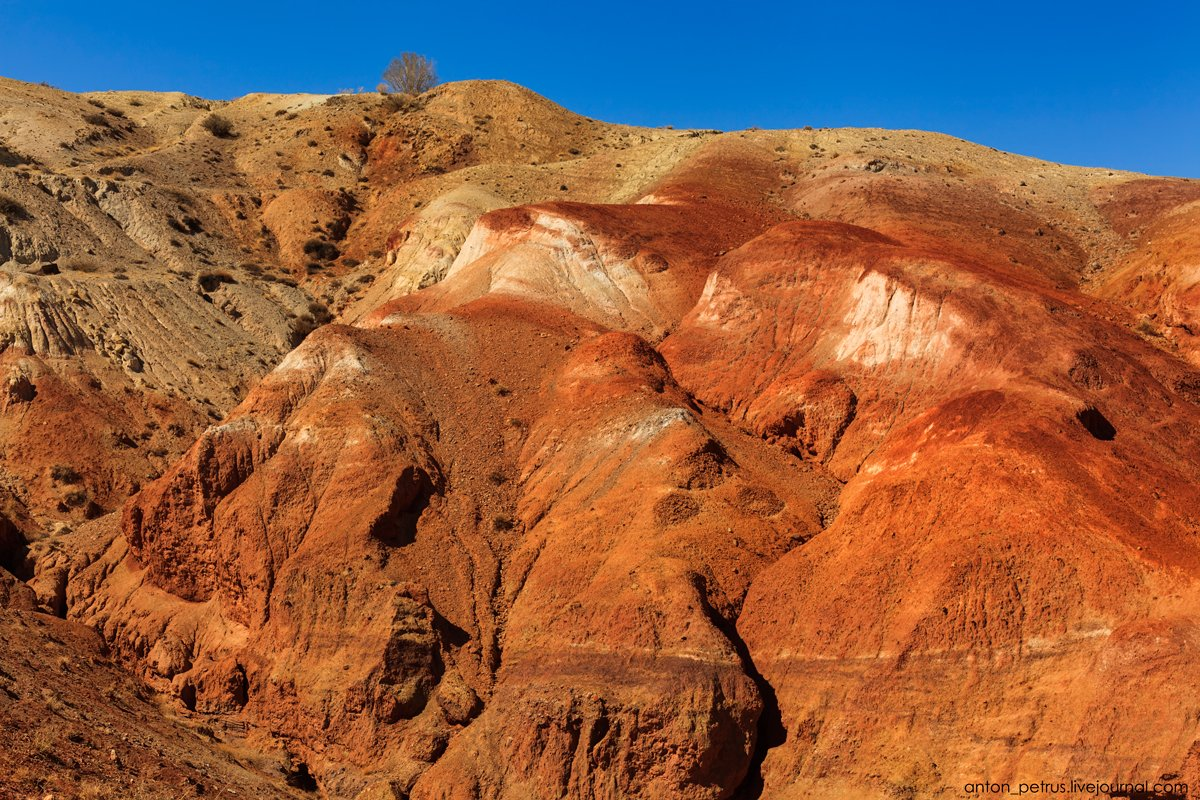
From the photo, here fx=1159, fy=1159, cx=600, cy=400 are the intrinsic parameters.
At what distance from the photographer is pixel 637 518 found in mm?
28156

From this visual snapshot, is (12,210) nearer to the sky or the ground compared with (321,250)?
nearer to the ground

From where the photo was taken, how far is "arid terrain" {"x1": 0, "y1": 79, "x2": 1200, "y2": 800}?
23.2 meters

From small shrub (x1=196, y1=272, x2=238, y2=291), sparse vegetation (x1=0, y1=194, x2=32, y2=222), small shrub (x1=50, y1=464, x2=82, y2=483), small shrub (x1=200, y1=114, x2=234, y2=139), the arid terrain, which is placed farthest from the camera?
small shrub (x1=200, y1=114, x2=234, y2=139)

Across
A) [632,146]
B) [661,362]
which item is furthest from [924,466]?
[632,146]

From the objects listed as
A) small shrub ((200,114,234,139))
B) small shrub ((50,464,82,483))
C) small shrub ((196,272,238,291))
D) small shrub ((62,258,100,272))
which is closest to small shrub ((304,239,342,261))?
small shrub ((196,272,238,291))

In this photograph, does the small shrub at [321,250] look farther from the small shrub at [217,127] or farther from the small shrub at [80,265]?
the small shrub at [217,127]

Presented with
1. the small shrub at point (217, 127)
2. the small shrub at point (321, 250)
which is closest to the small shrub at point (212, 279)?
the small shrub at point (321, 250)

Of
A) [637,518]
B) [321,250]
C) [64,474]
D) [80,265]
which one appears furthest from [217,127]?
[637,518]

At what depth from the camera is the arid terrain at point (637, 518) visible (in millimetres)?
23156

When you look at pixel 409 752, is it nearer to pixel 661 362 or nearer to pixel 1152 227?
pixel 661 362

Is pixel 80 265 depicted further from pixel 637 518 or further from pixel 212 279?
pixel 637 518

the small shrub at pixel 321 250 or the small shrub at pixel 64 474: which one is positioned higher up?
the small shrub at pixel 321 250

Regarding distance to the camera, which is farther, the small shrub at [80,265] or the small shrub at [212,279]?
the small shrub at [212,279]

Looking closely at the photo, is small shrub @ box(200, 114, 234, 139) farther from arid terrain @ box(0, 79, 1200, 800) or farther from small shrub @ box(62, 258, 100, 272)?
arid terrain @ box(0, 79, 1200, 800)
